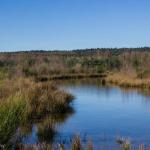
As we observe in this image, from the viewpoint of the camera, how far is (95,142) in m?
14.8

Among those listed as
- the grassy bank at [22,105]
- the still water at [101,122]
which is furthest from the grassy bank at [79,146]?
the still water at [101,122]

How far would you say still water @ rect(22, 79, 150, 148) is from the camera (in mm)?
15500

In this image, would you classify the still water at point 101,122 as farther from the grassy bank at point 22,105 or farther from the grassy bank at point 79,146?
the grassy bank at point 79,146

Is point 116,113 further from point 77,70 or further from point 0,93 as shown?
point 77,70

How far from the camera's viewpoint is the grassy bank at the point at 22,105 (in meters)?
10.6

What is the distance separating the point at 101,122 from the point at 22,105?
846 cm

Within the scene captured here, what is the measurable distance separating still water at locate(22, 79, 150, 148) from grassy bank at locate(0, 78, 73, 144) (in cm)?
55

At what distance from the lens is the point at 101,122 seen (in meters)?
19.5

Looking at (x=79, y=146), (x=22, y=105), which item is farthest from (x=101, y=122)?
(x=22, y=105)

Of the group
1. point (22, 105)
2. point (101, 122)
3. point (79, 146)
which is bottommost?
point (101, 122)

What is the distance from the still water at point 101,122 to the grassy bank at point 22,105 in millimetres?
551

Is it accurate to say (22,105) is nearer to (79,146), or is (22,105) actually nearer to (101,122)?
(79,146)

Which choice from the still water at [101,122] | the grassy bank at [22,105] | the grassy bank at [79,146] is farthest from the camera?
the still water at [101,122]

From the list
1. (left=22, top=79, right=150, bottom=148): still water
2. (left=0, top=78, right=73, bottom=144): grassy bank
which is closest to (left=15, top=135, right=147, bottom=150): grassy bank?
(left=0, top=78, right=73, bottom=144): grassy bank
